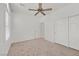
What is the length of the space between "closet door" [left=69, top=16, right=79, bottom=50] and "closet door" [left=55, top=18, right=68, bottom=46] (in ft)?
0.19

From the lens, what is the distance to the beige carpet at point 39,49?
1560mm

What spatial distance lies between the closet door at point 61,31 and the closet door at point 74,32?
57 millimetres

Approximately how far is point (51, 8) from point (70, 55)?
627 millimetres

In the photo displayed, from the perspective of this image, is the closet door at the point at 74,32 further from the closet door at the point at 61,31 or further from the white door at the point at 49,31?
the white door at the point at 49,31

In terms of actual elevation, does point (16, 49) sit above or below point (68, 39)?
below

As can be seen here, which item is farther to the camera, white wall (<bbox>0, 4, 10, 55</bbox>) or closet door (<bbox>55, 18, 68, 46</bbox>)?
closet door (<bbox>55, 18, 68, 46</bbox>)

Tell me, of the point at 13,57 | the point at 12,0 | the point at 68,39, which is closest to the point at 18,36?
the point at 13,57

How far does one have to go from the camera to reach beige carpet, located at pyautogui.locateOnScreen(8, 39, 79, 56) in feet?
5.12

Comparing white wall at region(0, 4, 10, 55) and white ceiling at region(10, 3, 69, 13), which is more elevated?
white ceiling at region(10, 3, 69, 13)

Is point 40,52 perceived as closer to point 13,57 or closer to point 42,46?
point 42,46

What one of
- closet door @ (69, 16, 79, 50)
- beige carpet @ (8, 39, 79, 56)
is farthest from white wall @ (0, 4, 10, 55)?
closet door @ (69, 16, 79, 50)

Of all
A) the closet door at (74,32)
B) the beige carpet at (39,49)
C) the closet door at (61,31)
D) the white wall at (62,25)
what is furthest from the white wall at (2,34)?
the closet door at (74,32)

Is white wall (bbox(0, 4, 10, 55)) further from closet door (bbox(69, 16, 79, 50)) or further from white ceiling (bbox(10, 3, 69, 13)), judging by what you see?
closet door (bbox(69, 16, 79, 50))

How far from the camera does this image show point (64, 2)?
1528 mm
